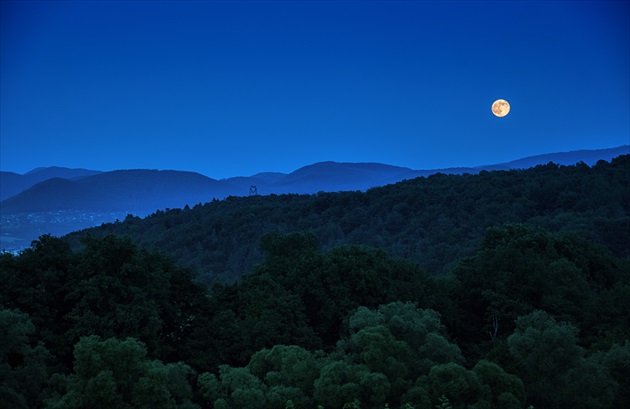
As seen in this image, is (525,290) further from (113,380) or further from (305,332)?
(113,380)

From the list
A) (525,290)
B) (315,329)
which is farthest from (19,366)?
(525,290)

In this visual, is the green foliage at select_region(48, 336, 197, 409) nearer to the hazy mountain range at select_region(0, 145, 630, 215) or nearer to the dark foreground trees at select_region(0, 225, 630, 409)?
the dark foreground trees at select_region(0, 225, 630, 409)

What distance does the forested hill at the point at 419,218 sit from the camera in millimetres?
51250

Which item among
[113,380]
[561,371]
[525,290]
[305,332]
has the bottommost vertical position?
[561,371]

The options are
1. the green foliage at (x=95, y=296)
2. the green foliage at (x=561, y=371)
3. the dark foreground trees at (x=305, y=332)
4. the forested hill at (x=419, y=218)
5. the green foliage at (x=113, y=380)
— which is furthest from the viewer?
the forested hill at (x=419, y=218)

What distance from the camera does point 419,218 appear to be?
6250 centimetres

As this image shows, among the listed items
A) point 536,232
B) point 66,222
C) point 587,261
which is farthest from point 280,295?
point 66,222

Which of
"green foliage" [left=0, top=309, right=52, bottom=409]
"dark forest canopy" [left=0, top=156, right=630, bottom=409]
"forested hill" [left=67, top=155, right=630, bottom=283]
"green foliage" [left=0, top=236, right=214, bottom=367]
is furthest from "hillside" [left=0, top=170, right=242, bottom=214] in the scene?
"green foliage" [left=0, top=309, right=52, bottom=409]

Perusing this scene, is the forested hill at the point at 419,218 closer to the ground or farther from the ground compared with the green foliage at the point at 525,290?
farther from the ground

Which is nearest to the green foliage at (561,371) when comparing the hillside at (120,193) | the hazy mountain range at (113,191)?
the hazy mountain range at (113,191)

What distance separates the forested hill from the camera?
51.2 m

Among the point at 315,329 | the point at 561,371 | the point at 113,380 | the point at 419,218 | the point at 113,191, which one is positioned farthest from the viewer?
the point at 113,191

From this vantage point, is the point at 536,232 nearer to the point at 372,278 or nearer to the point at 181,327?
the point at 372,278

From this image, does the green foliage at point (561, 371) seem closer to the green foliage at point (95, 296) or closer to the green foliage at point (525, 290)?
the green foliage at point (525, 290)
